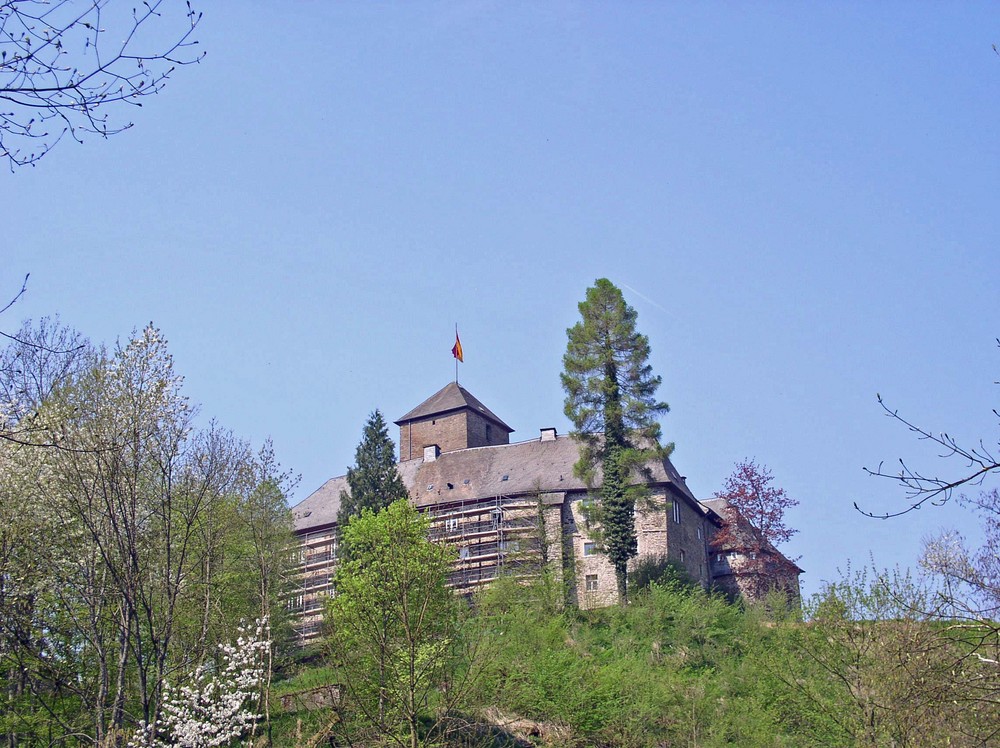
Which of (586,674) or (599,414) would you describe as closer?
(586,674)

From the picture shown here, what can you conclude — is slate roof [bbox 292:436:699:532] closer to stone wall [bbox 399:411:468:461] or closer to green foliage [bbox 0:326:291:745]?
stone wall [bbox 399:411:468:461]

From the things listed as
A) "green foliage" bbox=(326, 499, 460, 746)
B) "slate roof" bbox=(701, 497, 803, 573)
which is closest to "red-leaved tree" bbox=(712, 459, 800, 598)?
"slate roof" bbox=(701, 497, 803, 573)

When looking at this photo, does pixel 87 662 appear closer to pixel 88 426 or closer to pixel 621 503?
pixel 88 426

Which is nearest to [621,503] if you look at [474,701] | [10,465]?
[474,701]

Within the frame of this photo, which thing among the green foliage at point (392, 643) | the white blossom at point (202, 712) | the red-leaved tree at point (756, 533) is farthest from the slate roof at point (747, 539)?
the white blossom at point (202, 712)

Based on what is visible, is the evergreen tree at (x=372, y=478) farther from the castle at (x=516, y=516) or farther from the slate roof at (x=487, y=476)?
the slate roof at (x=487, y=476)

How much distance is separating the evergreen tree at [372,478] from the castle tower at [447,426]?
1275cm

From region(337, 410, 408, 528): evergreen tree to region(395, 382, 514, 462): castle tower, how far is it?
41.8 feet

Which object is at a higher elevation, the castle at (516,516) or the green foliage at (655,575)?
the castle at (516,516)

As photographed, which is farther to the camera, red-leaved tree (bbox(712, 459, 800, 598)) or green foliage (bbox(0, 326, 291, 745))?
red-leaved tree (bbox(712, 459, 800, 598))

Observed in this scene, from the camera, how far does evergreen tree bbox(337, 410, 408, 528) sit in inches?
1895

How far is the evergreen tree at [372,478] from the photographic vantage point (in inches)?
1895

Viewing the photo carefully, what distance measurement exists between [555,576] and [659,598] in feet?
21.7

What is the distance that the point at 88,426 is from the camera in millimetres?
18141
